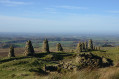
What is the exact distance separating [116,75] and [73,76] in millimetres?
3634

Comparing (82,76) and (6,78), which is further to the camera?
(6,78)

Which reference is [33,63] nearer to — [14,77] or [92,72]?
[14,77]

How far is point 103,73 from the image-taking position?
11.5 meters

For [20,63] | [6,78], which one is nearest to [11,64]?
[20,63]

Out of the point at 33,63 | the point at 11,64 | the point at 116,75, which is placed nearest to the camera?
the point at 116,75

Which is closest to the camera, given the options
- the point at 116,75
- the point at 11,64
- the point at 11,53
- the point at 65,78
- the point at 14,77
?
the point at 116,75

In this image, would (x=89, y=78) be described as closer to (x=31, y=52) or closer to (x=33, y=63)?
(x=33, y=63)

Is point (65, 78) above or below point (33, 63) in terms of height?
above

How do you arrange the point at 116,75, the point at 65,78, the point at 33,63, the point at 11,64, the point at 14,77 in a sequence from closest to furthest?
the point at 116,75 < the point at 65,78 < the point at 14,77 < the point at 11,64 < the point at 33,63

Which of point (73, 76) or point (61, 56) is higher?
point (73, 76)

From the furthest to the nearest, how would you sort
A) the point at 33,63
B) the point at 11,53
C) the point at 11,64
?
the point at 11,53, the point at 33,63, the point at 11,64

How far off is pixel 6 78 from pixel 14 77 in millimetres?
1323

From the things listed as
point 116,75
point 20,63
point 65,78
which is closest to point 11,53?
point 20,63

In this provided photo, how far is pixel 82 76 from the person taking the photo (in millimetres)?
11414
